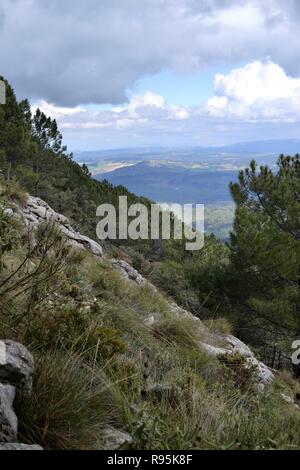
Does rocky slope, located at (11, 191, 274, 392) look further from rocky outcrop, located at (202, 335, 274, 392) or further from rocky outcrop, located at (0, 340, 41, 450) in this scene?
rocky outcrop, located at (0, 340, 41, 450)

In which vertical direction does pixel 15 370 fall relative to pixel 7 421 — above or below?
above

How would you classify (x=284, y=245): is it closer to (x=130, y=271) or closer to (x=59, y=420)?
(x=130, y=271)

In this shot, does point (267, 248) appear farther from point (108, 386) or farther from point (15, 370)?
point (15, 370)

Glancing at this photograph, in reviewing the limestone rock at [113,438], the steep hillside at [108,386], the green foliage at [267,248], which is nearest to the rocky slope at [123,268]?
the steep hillside at [108,386]

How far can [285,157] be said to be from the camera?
675 inches

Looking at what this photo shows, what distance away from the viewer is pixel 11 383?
8.20 ft

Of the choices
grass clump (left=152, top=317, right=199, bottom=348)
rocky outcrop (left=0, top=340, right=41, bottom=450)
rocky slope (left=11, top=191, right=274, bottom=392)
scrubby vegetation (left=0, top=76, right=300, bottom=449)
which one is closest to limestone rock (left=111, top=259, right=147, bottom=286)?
rocky slope (left=11, top=191, right=274, bottom=392)

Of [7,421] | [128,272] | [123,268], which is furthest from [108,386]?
[123,268]

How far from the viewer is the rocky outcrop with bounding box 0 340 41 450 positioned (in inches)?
86.1

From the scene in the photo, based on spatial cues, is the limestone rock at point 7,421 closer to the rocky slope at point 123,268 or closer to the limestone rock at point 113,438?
the limestone rock at point 113,438

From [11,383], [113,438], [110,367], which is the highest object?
[11,383]

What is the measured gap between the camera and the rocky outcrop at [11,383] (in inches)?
86.1

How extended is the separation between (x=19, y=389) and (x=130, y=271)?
307 inches
